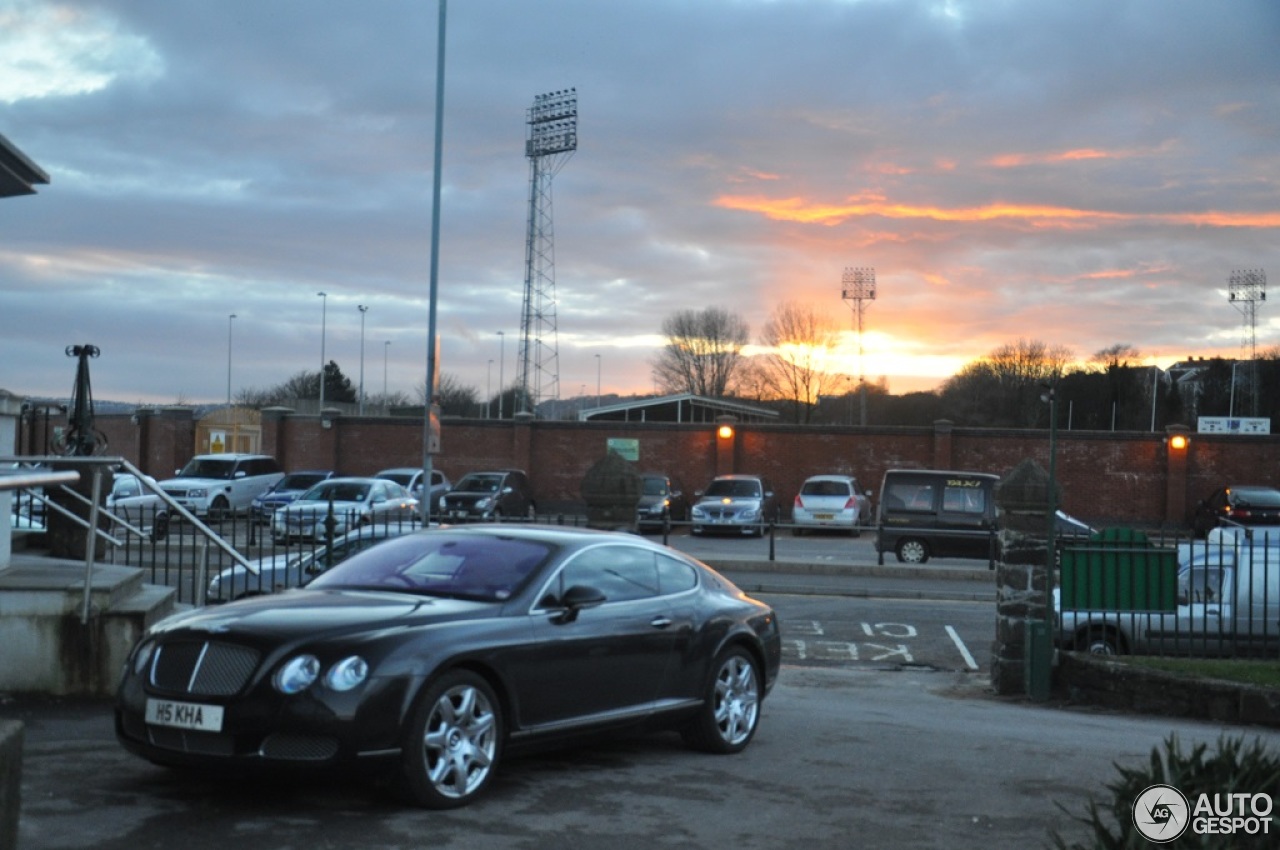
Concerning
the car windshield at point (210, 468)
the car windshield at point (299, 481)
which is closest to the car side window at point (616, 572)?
the car windshield at point (299, 481)

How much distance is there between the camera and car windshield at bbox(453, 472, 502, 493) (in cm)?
3784

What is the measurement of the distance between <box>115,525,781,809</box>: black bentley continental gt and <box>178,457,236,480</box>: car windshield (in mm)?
31804

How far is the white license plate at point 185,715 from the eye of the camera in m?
6.17

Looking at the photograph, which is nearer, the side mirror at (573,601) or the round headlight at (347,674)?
the round headlight at (347,674)

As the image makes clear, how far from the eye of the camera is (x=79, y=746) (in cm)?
756

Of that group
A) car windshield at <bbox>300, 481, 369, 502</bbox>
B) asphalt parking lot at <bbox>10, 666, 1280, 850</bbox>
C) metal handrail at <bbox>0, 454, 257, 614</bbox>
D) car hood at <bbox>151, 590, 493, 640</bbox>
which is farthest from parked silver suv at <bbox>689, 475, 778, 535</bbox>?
car hood at <bbox>151, 590, 493, 640</bbox>

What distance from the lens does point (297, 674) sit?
6180mm

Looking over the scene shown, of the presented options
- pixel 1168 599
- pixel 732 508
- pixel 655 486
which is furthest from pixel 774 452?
pixel 1168 599

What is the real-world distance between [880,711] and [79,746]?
6.28 metres

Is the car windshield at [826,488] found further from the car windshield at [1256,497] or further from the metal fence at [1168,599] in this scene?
the metal fence at [1168,599]

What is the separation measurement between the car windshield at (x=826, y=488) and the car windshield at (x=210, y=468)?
16.7m

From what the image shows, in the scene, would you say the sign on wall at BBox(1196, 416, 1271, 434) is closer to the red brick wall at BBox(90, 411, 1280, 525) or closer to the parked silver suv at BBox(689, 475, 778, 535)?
the red brick wall at BBox(90, 411, 1280, 525)

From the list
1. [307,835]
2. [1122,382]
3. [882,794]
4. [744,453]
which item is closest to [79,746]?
[307,835]

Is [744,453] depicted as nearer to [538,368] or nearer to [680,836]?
[538,368]
